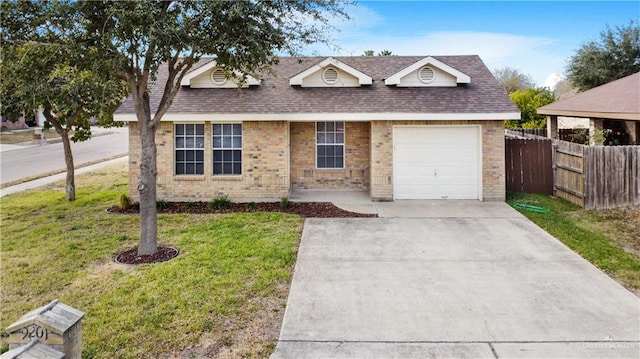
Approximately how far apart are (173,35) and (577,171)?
1104 centimetres

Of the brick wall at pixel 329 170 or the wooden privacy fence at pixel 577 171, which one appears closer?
the wooden privacy fence at pixel 577 171

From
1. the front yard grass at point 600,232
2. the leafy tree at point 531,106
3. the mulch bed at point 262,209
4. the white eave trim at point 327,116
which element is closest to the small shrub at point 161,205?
the mulch bed at point 262,209

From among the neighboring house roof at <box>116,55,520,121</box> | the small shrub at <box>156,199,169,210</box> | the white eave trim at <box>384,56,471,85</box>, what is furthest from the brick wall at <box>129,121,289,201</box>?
the white eave trim at <box>384,56,471,85</box>

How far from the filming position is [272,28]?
8328mm

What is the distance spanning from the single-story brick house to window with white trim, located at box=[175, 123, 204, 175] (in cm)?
3

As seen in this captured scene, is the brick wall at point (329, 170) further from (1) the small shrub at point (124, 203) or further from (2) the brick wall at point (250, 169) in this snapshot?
(1) the small shrub at point (124, 203)

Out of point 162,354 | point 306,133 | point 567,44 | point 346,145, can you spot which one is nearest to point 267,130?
point 306,133

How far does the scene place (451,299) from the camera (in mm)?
6352

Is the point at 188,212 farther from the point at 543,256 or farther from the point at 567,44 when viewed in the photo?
the point at 567,44

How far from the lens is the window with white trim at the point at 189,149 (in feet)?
44.4

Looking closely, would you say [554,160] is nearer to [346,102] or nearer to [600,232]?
[600,232]

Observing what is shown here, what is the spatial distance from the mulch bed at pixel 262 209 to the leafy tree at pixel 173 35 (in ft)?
13.1

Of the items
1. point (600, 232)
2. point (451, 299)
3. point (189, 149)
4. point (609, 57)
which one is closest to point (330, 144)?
point (189, 149)

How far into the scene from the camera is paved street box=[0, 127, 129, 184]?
20.9 m
